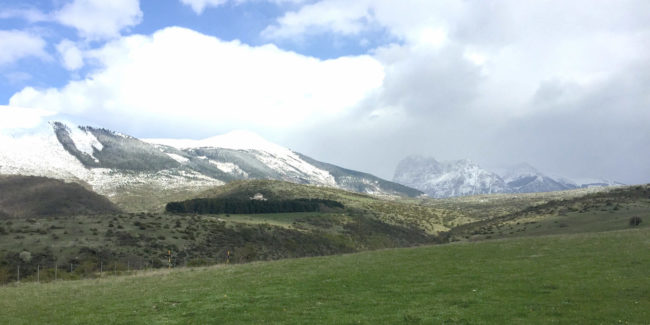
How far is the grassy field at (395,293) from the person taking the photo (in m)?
20.2

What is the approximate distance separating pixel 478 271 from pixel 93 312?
25689 millimetres

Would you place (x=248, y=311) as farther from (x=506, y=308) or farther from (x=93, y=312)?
(x=506, y=308)

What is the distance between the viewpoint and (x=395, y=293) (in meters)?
25.9

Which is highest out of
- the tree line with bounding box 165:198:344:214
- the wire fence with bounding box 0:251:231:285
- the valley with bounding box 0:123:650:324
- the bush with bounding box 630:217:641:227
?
the tree line with bounding box 165:198:344:214

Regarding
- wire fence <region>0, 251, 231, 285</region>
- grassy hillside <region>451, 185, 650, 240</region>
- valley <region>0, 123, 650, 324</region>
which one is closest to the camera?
valley <region>0, 123, 650, 324</region>

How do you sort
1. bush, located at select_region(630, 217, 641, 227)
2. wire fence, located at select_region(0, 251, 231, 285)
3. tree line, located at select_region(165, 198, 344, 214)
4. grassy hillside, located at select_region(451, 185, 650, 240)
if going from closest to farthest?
wire fence, located at select_region(0, 251, 231, 285) → bush, located at select_region(630, 217, 641, 227) → grassy hillside, located at select_region(451, 185, 650, 240) → tree line, located at select_region(165, 198, 344, 214)

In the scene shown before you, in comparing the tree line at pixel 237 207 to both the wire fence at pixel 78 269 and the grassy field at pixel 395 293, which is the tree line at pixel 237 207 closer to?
the wire fence at pixel 78 269

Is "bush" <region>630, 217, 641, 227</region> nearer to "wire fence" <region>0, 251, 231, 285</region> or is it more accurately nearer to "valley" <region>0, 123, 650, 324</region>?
"valley" <region>0, 123, 650, 324</region>

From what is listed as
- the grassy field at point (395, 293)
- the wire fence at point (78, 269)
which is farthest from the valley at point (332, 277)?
the wire fence at point (78, 269)

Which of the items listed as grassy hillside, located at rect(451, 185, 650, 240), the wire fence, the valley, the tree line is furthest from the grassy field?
the tree line

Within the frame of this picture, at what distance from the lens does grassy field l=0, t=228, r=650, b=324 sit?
2020 cm

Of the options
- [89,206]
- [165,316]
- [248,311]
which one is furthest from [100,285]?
[89,206]

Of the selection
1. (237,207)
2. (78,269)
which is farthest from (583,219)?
(237,207)

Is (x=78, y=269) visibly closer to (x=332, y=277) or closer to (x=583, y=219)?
(x=332, y=277)
